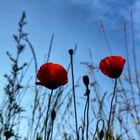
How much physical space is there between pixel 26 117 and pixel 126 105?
32.5 inches

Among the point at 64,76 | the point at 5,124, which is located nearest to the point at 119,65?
the point at 64,76

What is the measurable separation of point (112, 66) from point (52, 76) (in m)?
0.26

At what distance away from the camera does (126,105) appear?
2.92 meters

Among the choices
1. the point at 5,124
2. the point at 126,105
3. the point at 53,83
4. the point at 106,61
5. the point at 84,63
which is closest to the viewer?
the point at 53,83

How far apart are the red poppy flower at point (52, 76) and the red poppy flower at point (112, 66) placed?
18cm

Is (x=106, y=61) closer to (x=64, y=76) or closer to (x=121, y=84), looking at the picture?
(x=64, y=76)

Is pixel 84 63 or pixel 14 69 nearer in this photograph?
pixel 14 69

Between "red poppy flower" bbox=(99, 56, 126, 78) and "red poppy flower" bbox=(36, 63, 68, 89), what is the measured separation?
0.59 feet

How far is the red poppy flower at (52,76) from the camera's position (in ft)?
4.94

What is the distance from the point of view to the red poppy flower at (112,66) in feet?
5.08

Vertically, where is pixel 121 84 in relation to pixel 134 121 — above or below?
above

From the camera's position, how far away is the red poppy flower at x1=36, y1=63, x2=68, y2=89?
4.94 feet

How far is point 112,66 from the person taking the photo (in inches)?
61.4

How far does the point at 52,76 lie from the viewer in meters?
1.54
